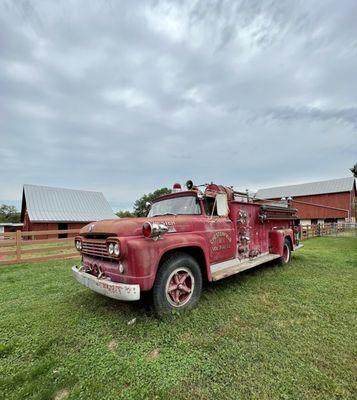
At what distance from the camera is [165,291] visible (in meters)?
3.46

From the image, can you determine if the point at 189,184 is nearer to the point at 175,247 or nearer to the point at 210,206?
the point at 210,206

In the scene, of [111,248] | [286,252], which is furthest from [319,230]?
[111,248]

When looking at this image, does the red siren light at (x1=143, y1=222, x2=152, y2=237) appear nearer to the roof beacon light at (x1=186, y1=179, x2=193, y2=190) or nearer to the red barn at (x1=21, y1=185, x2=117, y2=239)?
the roof beacon light at (x1=186, y1=179, x2=193, y2=190)

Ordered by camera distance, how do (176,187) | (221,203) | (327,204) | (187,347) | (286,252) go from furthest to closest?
(327,204), (286,252), (176,187), (221,203), (187,347)

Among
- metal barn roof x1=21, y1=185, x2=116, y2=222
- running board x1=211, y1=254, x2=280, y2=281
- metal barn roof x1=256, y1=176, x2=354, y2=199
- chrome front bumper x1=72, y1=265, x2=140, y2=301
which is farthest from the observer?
metal barn roof x1=256, y1=176, x2=354, y2=199

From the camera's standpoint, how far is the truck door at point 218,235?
4418 millimetres

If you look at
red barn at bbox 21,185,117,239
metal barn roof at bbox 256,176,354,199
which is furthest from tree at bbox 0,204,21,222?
metal barn roof at bbox 256,176,354,199

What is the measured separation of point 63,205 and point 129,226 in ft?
84.6

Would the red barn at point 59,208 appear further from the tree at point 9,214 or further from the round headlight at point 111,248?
the tree at point 9,214

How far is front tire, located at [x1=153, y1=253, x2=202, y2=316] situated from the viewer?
3410mm

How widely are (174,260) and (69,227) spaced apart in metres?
24.6

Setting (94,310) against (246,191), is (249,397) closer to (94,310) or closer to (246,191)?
(94,310)

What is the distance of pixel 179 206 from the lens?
A: 474cm

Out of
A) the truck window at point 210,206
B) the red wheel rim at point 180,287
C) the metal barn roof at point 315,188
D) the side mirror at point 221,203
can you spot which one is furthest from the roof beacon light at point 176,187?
the metal barn roof at point 315,188
